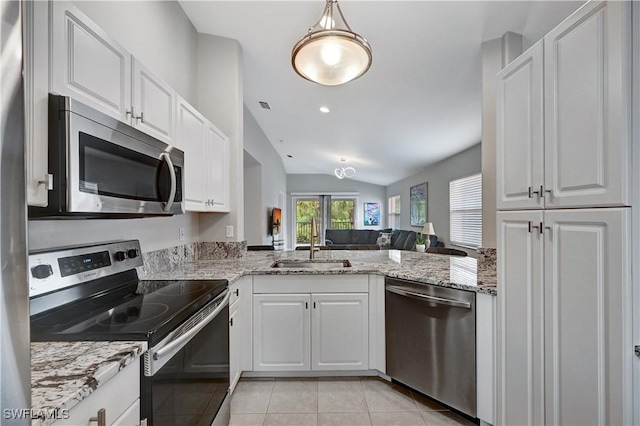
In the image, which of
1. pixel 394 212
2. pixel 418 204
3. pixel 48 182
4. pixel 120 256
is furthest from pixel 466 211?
pixel 48 182

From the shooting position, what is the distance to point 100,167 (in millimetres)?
1123

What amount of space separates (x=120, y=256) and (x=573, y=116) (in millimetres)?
2235

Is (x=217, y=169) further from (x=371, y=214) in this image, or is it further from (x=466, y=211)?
(x=371, y=214)

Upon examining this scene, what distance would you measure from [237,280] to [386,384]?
1.39 m

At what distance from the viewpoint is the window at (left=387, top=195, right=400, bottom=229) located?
948 cm

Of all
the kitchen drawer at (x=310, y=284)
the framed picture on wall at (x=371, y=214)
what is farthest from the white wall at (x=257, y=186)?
the framed picture on wall at (x=371, y=214)

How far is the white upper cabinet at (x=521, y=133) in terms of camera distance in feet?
4.40

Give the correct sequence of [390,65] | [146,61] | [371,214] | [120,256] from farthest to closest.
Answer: [371,214] → [390,65] → [146,61] → [120,256]

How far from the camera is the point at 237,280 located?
6.99 ft

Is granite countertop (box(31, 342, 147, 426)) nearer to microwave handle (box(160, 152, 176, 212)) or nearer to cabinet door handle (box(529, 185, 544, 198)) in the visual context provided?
microwave handle (box(160, 152, 176, 212))

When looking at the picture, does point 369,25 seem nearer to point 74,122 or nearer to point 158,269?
point 74,122

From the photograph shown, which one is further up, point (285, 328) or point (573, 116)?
point (573, 116)

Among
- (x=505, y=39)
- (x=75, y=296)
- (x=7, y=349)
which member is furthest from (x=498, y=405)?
(x=505, y=39)

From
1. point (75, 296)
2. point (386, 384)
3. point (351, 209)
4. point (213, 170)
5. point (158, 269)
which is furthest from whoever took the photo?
point (351, 209)
